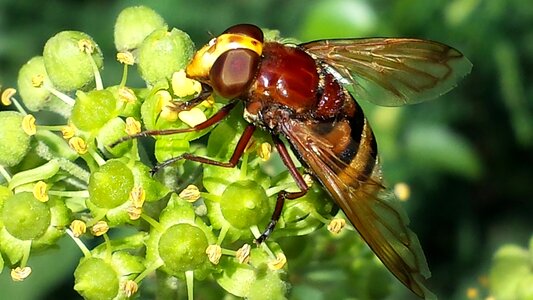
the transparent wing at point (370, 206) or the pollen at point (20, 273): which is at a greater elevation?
the transparent wing at point (370, 206)

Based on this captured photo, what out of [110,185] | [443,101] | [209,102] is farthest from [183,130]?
[443,101]

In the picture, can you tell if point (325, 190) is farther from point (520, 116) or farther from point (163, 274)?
point (520, 116)

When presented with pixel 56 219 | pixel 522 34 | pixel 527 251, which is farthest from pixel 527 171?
pixel 56 219

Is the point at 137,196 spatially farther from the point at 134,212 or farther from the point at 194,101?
the point at 194,101

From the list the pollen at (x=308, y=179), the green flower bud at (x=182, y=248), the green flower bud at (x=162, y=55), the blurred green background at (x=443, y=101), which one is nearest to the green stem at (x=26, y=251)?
the green flower bud at (x=182, y=248)

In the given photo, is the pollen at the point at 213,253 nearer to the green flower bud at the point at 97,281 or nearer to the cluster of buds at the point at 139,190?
the cluster of buds at the point at 139,190

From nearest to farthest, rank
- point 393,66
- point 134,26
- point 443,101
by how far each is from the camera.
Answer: point 134,26 < point 393,66 < point 443,101
